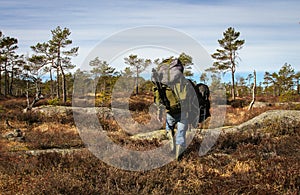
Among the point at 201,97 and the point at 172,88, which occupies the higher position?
the point at 172,88

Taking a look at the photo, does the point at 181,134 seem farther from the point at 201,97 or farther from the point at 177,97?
the point at 201,97

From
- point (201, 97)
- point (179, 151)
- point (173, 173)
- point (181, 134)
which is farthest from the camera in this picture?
point (201, 97)

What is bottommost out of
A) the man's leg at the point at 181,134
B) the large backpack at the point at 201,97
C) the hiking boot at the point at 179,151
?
the hiking boot at the point at 179,151

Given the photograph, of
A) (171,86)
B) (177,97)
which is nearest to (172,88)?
(171,86)

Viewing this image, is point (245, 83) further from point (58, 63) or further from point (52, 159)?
point (52, 159)

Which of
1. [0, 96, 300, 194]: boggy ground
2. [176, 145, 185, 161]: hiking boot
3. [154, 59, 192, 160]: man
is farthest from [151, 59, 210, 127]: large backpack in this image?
[0, 96, 300, 194]: boggy ground

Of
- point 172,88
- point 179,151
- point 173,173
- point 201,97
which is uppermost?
point 172,88

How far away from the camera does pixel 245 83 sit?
3250 inches

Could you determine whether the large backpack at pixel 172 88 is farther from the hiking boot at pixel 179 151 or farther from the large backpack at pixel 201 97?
the hiking boot at pixel 179 151

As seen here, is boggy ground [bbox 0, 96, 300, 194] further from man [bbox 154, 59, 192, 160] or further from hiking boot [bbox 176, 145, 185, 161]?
man [bbox 154, 59, 192, 160]

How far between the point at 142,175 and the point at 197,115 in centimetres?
199

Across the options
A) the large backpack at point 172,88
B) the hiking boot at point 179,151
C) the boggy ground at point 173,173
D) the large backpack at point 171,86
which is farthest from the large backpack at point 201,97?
the boggy ground at point 173,173

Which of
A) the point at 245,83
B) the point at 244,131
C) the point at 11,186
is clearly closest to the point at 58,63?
the point at 244,131

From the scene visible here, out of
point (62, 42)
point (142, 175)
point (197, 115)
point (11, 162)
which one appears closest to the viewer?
point (142, 175)
